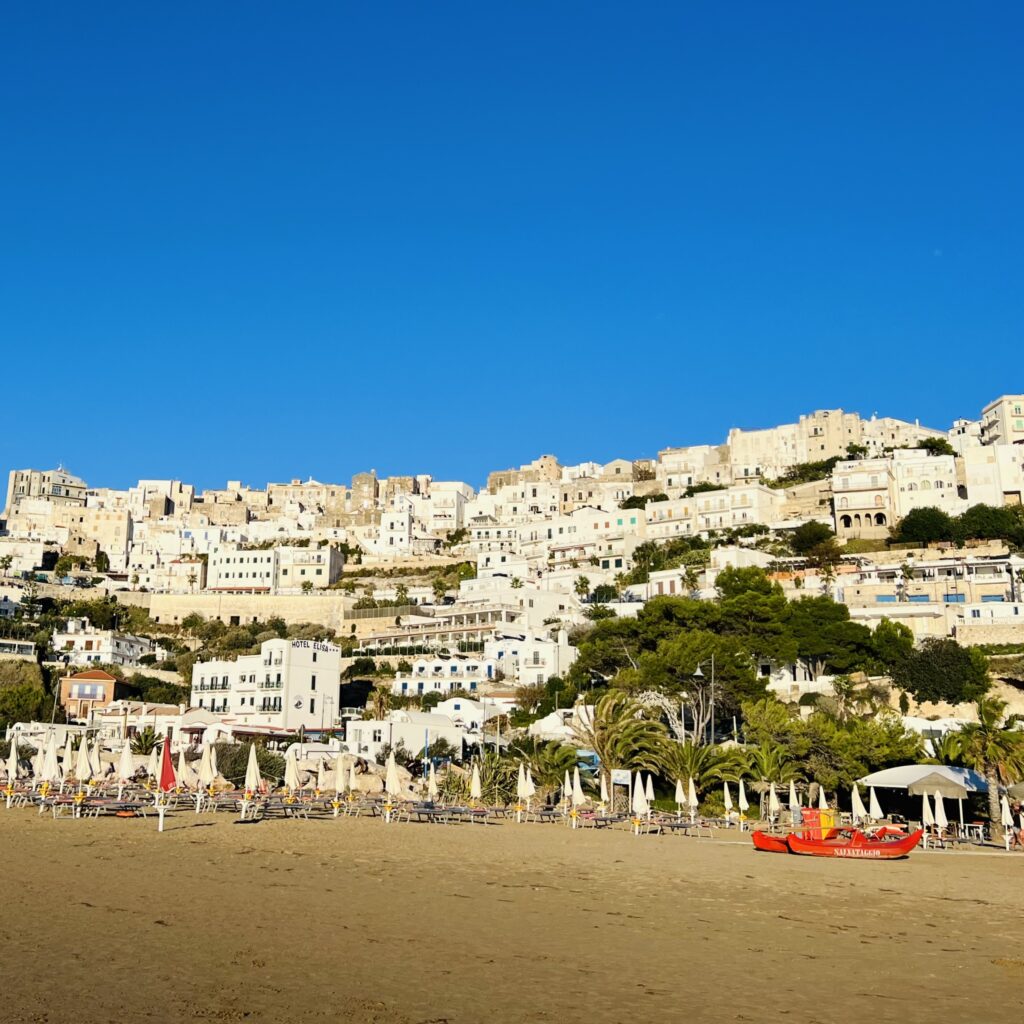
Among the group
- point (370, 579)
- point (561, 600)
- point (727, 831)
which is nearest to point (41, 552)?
point (370, 579)

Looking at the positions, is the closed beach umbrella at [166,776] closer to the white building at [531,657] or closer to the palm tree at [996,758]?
the palm tree at [996,758]

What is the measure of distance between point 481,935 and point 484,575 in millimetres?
85331

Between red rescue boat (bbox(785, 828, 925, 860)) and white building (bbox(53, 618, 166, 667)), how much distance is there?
63583 millimetres

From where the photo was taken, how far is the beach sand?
412 inches

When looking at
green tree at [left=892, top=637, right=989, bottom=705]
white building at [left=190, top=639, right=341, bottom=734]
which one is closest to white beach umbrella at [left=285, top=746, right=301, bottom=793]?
white building at [left=190, top=639, right=341, bottom=734]

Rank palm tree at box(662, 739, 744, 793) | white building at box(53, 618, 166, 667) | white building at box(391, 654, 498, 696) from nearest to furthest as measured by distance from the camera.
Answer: palm tree at box(662, 739, 744, 793) → white building at box(391, 654, 498, 696) → white building at box(53, 618, 166, 667)

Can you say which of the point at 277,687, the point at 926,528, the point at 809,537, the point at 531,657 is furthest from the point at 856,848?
the point at 809,537

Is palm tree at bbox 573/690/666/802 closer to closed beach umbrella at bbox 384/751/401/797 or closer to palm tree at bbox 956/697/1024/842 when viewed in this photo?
closed beach umbrella at bbox 384/751/401/797

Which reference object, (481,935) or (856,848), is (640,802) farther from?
(481,935)

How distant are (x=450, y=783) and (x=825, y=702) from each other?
19431 mm

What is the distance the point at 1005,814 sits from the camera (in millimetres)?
30078

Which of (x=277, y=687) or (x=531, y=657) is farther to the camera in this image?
(x=531, y=657)

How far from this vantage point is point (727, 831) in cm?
3238

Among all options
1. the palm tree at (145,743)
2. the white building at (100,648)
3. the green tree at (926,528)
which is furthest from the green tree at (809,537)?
the palm tree at (145,743)
